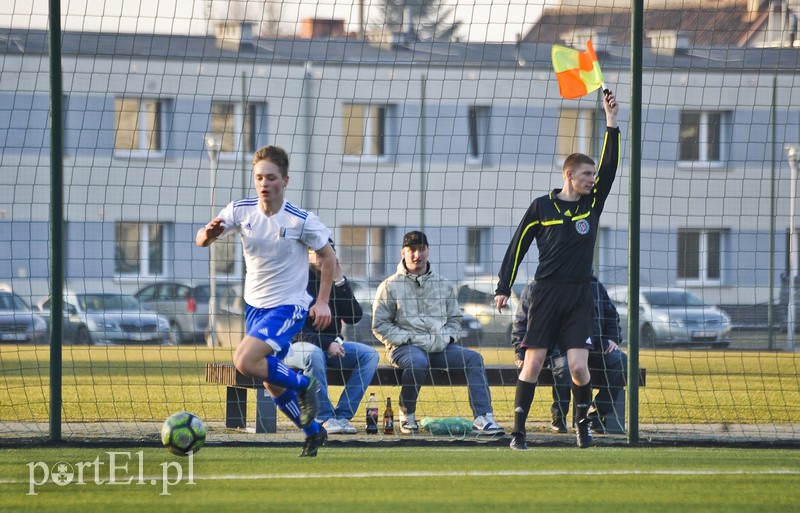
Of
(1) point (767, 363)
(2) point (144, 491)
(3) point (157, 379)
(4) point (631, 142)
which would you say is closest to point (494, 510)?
(2) point (144, 491)

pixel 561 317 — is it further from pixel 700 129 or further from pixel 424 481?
pixel 700 129

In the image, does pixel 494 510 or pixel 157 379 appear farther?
pixel 157 379

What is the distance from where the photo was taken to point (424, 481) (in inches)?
223

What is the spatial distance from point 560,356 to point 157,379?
7.53m

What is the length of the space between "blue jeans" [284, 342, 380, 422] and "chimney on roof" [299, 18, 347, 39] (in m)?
2.73

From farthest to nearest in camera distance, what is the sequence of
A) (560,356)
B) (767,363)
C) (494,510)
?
(767,363), (560,356), (494,510)

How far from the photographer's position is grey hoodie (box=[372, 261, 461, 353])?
8656mm

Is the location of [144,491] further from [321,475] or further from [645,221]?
[645,221]

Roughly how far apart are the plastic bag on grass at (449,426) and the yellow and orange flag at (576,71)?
250cm

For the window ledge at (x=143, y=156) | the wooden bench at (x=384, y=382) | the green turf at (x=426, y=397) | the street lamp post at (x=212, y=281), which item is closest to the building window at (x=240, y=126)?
the street lamp post at (x=212, y=281)

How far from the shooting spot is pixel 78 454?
22.2ft

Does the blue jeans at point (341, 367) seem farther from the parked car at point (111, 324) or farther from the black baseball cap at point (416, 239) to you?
the parked car at point (111, 324)

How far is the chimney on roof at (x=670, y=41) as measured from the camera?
9219mm

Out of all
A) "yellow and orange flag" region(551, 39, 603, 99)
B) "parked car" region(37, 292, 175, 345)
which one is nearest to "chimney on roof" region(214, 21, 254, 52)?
"yellow and orange flag" region(551, 39, 603, 99)
